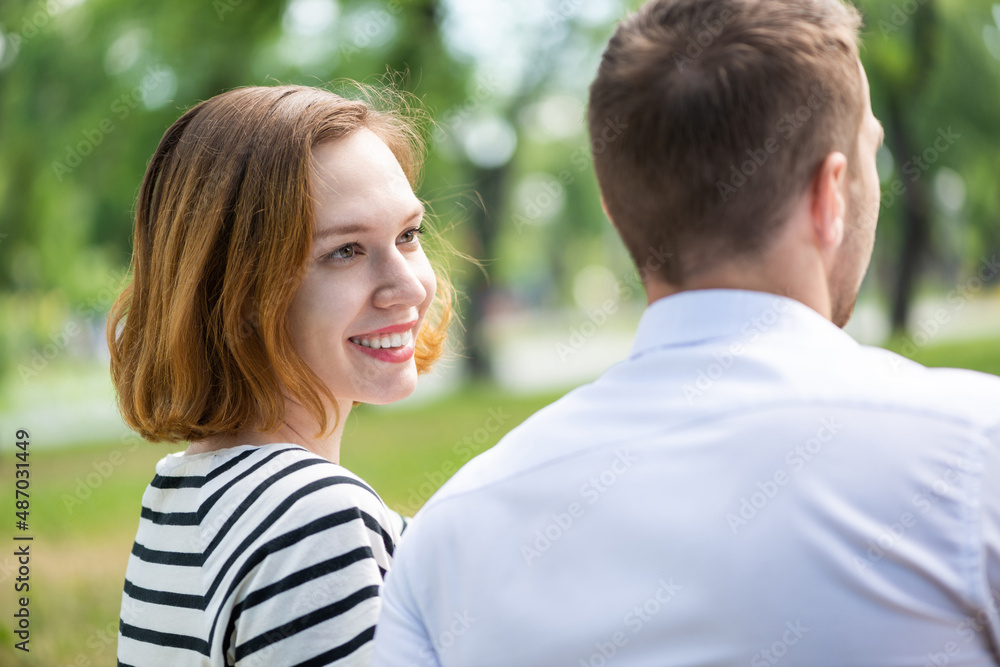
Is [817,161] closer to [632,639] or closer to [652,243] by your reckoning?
[652,243]

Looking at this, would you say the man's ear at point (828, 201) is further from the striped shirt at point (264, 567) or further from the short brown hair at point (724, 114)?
the striped shirt at point (264, 567)

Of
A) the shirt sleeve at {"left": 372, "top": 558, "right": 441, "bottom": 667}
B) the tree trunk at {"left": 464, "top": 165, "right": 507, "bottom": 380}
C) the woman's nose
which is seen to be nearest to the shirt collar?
the shirt sleeve at {"left": 372, "top": 558, "right": 441, "bottom": 667}

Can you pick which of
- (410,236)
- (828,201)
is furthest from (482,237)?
(828,201)

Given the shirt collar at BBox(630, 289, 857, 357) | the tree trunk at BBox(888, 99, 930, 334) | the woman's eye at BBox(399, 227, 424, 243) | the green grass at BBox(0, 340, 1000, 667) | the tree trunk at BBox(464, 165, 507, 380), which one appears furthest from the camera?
the tree trunk at BBox(464, 165, 507, 380)

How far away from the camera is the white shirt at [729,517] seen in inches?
34.9

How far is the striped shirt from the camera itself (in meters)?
1.31

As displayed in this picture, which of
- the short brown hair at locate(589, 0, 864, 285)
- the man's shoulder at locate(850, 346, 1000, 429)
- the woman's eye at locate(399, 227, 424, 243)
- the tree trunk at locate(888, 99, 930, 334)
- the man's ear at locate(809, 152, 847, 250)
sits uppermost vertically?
the short brown hair at locate(589, 0, 864, 285)

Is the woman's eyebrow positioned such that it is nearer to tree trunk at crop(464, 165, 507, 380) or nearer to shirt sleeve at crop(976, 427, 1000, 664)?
shirt sleeve at crop(976, 427, 1000, 664)

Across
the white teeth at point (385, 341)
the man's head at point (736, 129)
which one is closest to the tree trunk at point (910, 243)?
the white teeth at point (385, 341)

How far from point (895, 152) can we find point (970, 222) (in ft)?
4.20

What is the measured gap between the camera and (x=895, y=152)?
11.6 metres

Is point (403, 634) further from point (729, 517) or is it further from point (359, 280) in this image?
point (359, 280)

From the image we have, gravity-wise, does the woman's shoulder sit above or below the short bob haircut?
below

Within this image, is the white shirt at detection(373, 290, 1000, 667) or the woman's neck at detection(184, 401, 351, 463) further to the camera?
the woman's neck at detection(184, 401, 351, 463)
